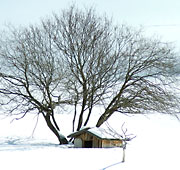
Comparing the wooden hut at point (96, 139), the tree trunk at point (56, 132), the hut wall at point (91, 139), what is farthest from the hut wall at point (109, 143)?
the tree trunk at point (56, 132)

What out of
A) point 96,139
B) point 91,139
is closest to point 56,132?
point 91,139

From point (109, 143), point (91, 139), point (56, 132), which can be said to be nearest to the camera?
point (109, 143)

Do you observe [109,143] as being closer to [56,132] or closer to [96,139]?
[96,139]

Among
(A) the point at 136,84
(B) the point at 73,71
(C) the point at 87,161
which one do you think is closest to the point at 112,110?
(A) the point at 136,84

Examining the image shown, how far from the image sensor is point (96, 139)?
10.1m

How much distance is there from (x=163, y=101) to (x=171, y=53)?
2.66 meters

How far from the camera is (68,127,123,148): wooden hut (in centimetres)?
991

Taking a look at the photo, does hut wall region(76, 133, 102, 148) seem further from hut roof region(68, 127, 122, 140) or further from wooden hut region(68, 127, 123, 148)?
hut roof region(68, 127, 122, 140)

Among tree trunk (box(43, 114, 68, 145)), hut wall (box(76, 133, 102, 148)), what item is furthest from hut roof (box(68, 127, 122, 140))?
tree trunk (box(43, 114, 68, 145))

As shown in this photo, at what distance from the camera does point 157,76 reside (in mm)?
13977

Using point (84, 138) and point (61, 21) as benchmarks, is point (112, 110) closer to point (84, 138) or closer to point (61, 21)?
point (84, 138)

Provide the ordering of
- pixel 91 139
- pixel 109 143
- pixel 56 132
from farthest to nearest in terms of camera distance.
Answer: pixel 56 132
pixel 91 139
pixel 109 143

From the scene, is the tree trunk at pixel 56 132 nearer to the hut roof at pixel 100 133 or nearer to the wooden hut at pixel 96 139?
the wooden hut at pixel 96 139

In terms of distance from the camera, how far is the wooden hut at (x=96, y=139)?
991 cm
